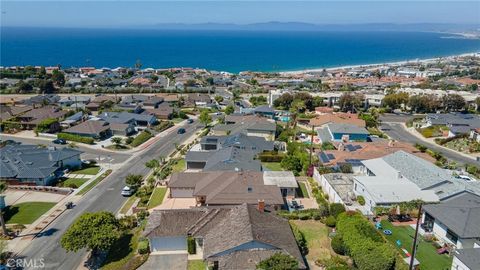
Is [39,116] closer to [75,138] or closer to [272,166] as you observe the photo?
[75,138]

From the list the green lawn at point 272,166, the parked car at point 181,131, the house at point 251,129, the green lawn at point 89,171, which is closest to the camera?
the green lawn at point 89,171

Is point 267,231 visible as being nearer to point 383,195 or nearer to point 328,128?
point 383,195

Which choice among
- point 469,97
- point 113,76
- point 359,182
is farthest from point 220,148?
point 113,76

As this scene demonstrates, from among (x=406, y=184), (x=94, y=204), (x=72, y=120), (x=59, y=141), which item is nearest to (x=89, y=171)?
(x=94, y=204)

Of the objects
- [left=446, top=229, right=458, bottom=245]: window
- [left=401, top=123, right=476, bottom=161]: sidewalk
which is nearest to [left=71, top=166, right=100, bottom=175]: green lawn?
[left=446, top=229, right=458, bottom=245]: window

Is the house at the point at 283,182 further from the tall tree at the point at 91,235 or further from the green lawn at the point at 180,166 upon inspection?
the tall tree at the point at 91,235

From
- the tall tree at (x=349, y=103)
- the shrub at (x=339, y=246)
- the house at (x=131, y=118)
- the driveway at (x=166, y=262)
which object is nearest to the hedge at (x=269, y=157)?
the shrub at (x=339, y=246)

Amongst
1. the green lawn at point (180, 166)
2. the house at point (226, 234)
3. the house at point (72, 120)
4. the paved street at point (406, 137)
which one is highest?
the house at point (226, 234)
